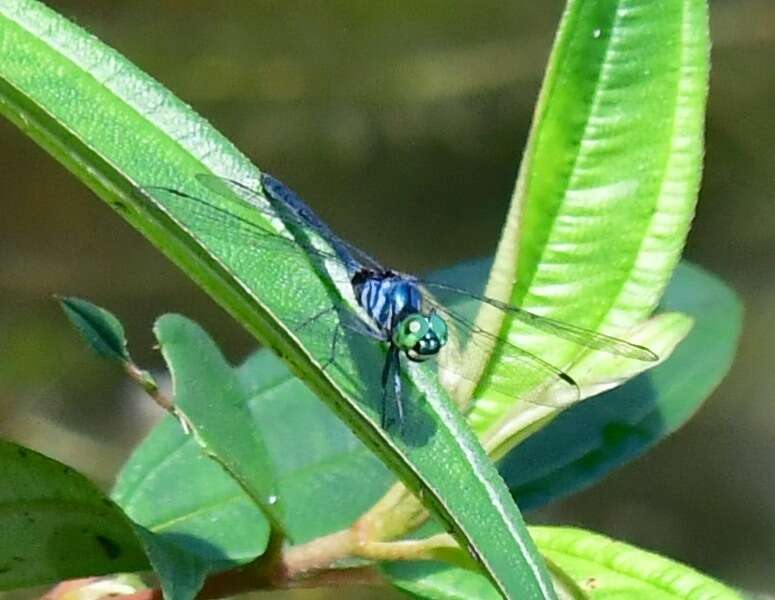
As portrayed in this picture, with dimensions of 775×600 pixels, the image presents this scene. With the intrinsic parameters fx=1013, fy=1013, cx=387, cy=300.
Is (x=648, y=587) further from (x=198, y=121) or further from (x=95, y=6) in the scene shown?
(x=95, y=6)

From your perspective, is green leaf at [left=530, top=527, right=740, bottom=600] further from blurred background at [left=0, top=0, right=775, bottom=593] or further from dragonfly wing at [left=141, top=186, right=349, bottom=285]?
blurred background at [left=0, top=0, right=775, bottom=593]

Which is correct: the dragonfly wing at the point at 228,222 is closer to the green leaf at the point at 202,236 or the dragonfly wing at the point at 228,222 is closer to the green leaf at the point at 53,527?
the green leaf at the point at 202,236

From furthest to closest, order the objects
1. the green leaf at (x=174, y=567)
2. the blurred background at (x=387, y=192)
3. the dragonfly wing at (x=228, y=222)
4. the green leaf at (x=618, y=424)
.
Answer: the blurred background at (x=387, y=192) < the green leaf at (x=618, y=424) < the green leaf at (x=174, y=567) < the dragonfly wing at (x=228, y=222)

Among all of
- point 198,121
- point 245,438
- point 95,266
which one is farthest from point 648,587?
point 95,266

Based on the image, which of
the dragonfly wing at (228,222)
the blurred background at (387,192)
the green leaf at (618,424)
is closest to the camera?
the dragonfly wing at (228,222)

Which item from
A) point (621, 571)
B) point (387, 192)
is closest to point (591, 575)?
point (621, 571)

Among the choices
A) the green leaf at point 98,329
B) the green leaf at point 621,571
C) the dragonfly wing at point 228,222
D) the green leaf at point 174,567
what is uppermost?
the dragonfly wing at point 228,222

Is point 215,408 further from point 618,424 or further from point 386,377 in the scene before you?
point 618,424

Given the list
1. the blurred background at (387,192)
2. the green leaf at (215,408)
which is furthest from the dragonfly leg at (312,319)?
the blurred background at (387,192)
